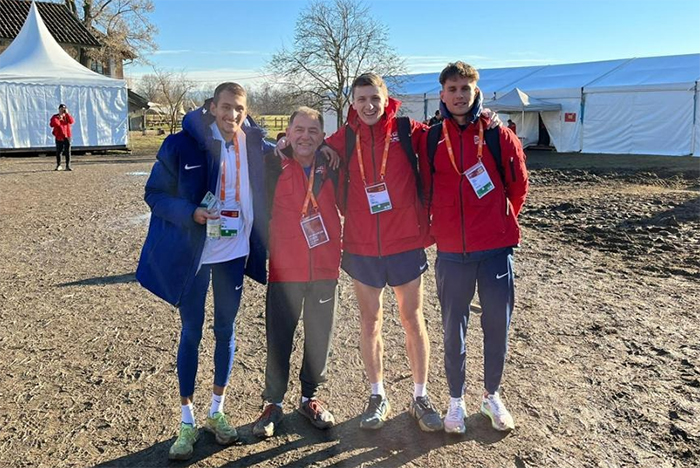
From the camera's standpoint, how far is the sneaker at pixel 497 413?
10.5 feet

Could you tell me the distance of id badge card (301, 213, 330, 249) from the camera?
317cm

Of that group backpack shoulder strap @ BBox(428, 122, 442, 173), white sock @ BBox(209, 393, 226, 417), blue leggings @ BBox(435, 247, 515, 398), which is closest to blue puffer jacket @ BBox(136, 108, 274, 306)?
white sock @ BBox(209, 393, 226, 417)

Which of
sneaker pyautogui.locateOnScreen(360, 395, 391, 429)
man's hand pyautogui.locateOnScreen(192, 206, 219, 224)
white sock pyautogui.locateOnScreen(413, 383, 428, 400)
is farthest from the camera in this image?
white sock pyautogui.locateOnScreen(413, 383, 428, 400)

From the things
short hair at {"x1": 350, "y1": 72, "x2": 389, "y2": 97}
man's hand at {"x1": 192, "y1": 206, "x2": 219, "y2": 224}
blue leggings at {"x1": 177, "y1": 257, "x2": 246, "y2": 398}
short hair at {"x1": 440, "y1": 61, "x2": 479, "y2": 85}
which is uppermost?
short hair at {"x1": 440, "y1": 61, "x2": 479, "y2": 85}

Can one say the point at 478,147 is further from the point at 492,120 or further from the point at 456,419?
the point at 456,419

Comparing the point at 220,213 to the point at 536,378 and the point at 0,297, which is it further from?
the point at 0,297

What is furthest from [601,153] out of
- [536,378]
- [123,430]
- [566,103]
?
[123,430]

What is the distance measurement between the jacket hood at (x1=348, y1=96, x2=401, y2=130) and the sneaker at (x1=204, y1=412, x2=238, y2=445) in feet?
5.79

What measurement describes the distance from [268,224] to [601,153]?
2487cm

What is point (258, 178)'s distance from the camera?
123 inches

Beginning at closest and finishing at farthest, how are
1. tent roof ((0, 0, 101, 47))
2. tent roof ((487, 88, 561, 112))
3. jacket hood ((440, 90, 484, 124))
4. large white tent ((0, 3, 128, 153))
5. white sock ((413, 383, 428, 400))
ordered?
jacket hood ((440, 90, 484, 124)) → white sock ((413, 383, 428, 400)) → large white tent ((0, 3, 128, 153)) → tent roof ((487, 88, 561, 112)) → tent roof ((0, 0, 101, 47))

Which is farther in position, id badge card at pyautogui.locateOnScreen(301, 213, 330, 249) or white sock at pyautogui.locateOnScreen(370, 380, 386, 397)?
white sock at pyautogui.locateOnScreen(370, 380, 386, 397)

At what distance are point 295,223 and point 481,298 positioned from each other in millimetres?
1128

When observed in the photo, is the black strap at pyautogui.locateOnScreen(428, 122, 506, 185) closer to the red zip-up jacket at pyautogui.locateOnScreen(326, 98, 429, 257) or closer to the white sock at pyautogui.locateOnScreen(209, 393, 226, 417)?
the red zip-up jacket at pyautogui.locateOnScreen(326, 98, 429, 257)
